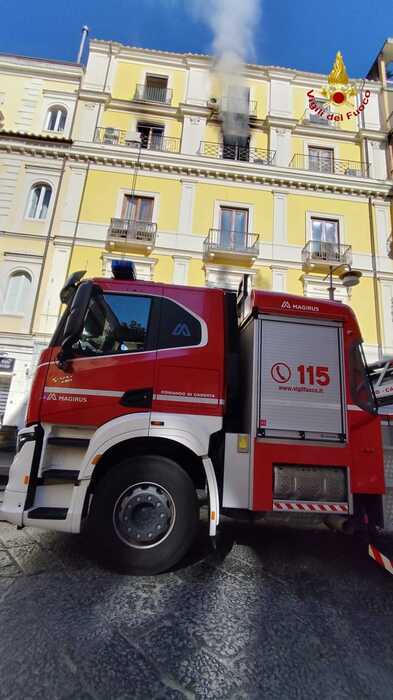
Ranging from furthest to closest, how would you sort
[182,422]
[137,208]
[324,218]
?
[324,218]
[137,208]
[182,422]

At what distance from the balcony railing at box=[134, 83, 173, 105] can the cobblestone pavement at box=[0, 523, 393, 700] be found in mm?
20853

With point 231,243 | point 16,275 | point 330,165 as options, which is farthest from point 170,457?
point 330,165

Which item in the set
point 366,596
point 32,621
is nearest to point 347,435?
point 366,596

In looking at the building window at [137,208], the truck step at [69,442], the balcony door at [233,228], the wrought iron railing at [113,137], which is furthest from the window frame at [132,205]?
the truck step at [69,442]

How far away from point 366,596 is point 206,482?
176 centimetres

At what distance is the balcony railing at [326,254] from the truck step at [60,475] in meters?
14.7

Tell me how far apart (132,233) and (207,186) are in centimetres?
451

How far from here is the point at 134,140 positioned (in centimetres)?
1706

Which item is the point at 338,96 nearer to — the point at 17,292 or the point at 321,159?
the point at 321,159

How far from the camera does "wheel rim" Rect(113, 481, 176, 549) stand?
3234 millimetres

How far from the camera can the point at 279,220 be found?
16328mm

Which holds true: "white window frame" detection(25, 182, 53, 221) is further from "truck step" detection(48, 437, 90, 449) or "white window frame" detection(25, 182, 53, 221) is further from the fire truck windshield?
the fire truck windshield

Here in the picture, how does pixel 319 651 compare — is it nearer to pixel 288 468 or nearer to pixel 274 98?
pixel 288 468

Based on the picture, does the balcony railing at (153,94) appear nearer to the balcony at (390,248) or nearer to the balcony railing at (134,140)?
the balcony railing at (134,140)
